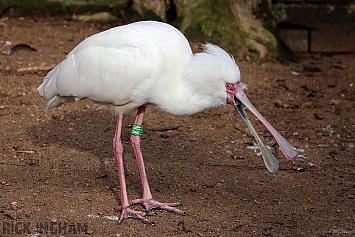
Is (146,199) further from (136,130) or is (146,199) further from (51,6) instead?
(51,6)

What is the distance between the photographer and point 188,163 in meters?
6.64

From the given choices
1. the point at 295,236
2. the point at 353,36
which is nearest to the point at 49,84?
the point at 295,236

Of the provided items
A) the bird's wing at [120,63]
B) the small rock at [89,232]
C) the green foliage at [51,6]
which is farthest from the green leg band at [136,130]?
the green foliage at [51,6]

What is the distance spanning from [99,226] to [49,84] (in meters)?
1.67

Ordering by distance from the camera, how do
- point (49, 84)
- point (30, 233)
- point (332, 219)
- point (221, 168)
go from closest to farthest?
point (30, 233) < point (332, 219) < point (49, 84) < point (221, 168)

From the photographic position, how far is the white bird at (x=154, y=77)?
5.12 metres

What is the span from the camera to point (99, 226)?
16.5ft

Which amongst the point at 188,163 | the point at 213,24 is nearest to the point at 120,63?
the point at 188,163

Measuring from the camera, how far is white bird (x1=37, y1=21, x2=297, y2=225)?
512 cm

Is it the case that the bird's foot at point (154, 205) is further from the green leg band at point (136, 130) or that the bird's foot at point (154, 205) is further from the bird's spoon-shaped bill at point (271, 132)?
the bird's spoon-shaped bill at point (271, 132)

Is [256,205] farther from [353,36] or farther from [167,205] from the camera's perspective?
[353,36]

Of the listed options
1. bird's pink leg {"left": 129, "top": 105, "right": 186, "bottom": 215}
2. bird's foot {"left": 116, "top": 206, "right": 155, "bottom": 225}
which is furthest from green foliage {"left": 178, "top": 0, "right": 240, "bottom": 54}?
bird's foot {"left": 116, "top": 206, "right": 155, "bottom": 225}

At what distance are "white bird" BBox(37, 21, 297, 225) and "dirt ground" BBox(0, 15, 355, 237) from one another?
40cm

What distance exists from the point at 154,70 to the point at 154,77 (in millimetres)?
61
